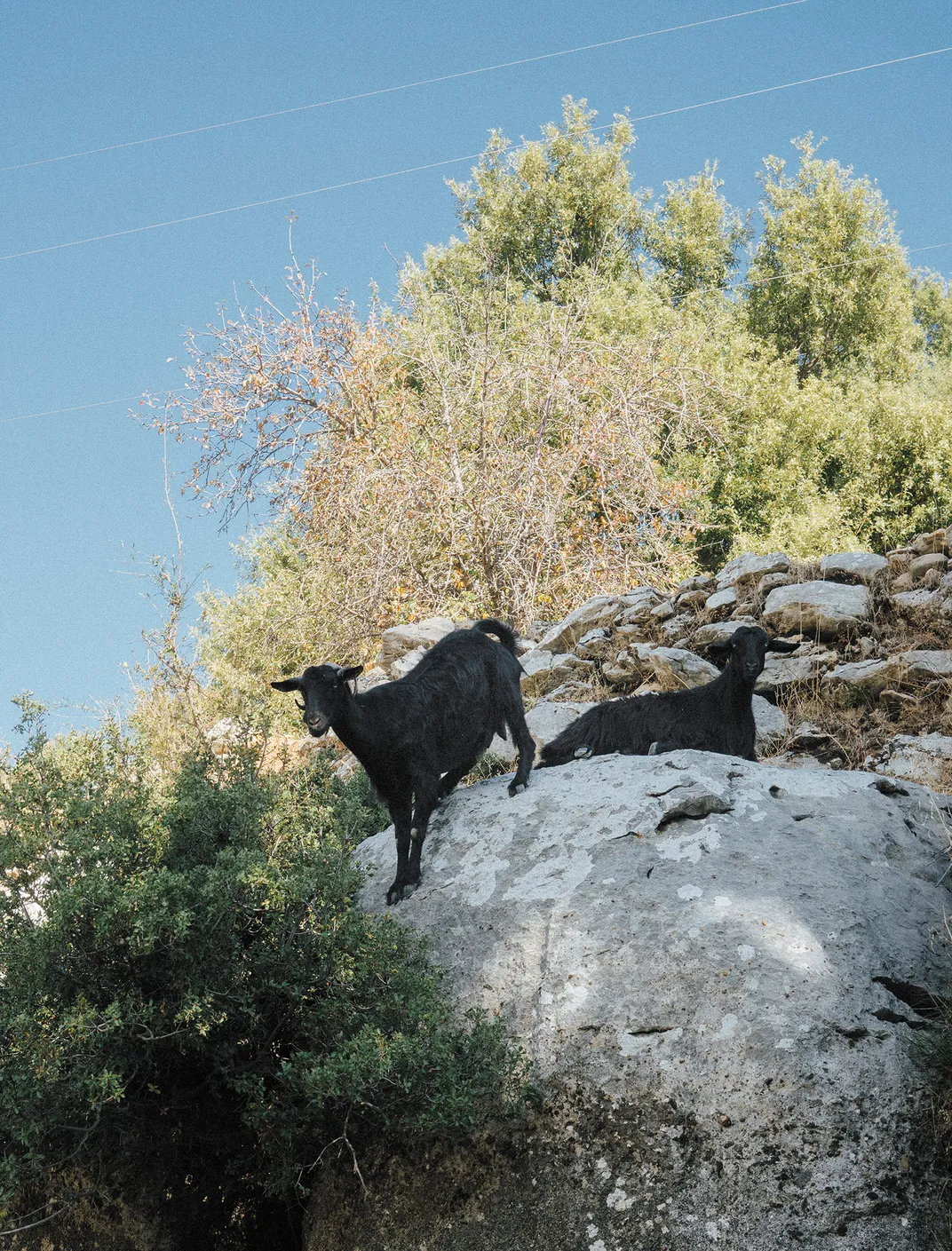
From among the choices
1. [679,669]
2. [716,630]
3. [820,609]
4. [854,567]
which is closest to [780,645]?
[679,669]

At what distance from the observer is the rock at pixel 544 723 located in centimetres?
941

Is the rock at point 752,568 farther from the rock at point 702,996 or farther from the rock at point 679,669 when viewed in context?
the rock at point 702,996

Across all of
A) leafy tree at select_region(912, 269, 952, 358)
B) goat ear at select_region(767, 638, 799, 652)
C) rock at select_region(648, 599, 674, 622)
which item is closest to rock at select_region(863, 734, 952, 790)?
goat ear at select_region(767, 638, 799, 652)

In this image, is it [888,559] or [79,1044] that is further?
[888,559]

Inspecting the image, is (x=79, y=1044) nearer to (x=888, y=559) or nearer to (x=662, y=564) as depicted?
(x=888, y=559)

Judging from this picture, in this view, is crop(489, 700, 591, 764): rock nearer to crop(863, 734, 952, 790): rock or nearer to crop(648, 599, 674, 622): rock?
crop(648, 599, 674, 622): rock

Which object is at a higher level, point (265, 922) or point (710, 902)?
point (265, 922)

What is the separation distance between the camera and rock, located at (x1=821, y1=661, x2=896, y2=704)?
993 centimetres

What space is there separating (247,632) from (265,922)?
511 inches

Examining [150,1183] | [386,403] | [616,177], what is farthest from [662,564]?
[616,177]

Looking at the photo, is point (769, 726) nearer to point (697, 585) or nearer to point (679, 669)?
point (679, 669)

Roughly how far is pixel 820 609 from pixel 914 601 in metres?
0.88

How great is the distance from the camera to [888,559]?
39.0 feet

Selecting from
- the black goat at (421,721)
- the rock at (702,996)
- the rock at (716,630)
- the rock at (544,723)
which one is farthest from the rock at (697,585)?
the rock at (702,996)
